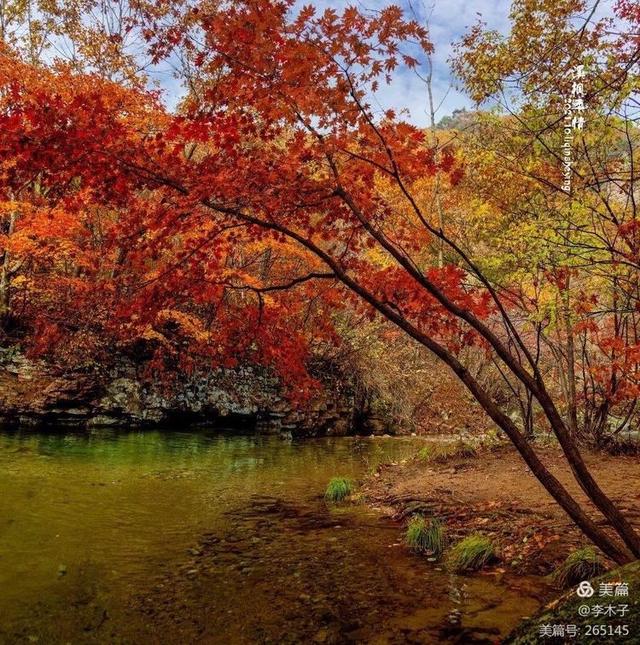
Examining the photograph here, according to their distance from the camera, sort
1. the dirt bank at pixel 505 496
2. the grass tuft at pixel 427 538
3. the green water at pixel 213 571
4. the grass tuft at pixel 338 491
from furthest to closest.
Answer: the grass tuft at pixel 338 491 → the grass tuft at pixel 427 538 → the dirt bank at pixel 505 496 → the green water at pixel 213 571

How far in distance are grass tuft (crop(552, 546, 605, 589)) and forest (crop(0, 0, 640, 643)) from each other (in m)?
0.02

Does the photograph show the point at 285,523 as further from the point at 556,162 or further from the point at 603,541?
the point at 556,162

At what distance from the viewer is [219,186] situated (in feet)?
15.6

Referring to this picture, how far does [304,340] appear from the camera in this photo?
877cm

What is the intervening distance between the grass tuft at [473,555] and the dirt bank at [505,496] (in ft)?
0.65

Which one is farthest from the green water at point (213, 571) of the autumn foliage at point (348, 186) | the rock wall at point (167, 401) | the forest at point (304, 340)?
the rock wall at point (167, 401)

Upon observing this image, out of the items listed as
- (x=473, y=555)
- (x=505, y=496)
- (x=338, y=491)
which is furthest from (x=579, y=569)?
(x=338, y=491)

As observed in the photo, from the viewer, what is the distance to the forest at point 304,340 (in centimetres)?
438

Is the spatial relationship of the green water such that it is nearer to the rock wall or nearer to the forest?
the forest

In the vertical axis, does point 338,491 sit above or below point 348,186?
below

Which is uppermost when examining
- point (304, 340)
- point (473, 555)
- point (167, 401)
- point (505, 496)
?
point (304, 340)

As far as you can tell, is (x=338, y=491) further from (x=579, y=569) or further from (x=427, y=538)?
(x=579, y=569)

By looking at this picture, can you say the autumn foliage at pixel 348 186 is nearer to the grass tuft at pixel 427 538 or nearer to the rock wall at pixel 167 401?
the grass tuft at pixel 427 538

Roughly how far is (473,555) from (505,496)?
8.61 feet
